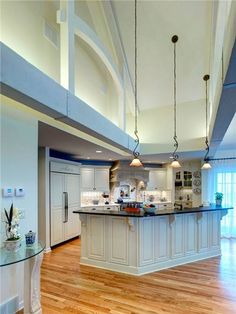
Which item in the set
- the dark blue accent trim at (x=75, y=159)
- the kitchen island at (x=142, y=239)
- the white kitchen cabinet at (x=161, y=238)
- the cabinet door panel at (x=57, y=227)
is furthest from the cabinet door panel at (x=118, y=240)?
the dark blue accent trim at (x=75, y=159)

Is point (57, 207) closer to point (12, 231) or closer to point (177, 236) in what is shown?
point (177, 236)

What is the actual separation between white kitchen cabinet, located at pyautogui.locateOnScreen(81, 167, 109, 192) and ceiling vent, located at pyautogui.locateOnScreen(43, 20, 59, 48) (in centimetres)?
490

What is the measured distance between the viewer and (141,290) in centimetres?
364

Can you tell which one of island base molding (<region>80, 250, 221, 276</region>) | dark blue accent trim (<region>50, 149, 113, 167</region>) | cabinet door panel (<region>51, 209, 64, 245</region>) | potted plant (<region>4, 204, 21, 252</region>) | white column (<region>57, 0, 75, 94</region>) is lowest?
island base molding (<region>80, 250, 221, 276</region>)

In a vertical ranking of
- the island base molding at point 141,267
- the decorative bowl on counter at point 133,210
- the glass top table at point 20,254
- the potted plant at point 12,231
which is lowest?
the island base molding at point 141,267

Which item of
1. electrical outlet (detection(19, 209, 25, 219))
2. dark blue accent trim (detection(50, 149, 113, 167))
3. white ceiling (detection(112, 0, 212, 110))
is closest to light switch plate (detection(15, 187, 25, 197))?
electrical outlet (detection(19, 209, 25, 219))

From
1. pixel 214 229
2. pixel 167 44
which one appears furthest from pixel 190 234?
pixel 167 44

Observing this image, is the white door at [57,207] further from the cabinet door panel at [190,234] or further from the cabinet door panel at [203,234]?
the cabinet door panel at [203,234]

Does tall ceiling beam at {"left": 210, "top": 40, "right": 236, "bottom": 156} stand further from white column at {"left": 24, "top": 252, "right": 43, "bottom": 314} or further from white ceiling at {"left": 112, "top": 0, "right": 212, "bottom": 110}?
white column at {"left": 24, "top": 252, "right": 43, "bottom": 314}

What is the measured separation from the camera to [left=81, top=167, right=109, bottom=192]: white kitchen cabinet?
8094mm

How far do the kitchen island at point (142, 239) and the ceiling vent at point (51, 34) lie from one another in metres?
3.16

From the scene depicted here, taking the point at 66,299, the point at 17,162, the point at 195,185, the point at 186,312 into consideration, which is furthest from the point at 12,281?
the point at 195,185

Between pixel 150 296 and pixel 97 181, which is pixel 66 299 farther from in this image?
pixel 97 181

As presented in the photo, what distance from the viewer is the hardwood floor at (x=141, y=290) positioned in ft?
10.2
